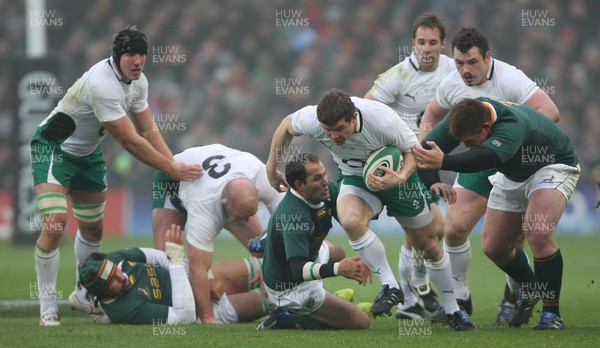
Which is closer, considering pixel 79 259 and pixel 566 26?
pixel 79 259

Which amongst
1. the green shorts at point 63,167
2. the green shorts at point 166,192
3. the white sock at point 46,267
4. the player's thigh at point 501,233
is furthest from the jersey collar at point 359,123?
the white sock at point 46,267

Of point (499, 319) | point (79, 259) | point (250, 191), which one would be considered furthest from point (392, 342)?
point (79, 259)

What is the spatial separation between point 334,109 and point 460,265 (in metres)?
1.95

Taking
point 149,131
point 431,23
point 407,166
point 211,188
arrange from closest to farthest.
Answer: point 407,166 < point 211,188 < point 431,23 < point 149,131

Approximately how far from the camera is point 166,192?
8.91 metres

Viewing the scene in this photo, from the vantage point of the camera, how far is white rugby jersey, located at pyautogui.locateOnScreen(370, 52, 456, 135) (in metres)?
8.91

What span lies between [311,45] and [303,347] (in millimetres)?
14238

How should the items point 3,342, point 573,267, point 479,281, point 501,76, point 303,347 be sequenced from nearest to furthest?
1. point 303,347
2. point 3,342
3. point 501,76
4. point 479,281
5. point 573,267

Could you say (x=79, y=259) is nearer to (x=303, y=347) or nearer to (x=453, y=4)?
(x=303, y=347)

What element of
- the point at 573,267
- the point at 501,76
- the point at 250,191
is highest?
the point at 501,76

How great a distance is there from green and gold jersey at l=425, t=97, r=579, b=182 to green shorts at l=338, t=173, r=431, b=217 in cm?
39

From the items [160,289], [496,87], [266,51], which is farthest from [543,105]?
[266,51]

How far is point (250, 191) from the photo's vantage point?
826 cm

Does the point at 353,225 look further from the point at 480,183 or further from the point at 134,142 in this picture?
the point at 134,142
